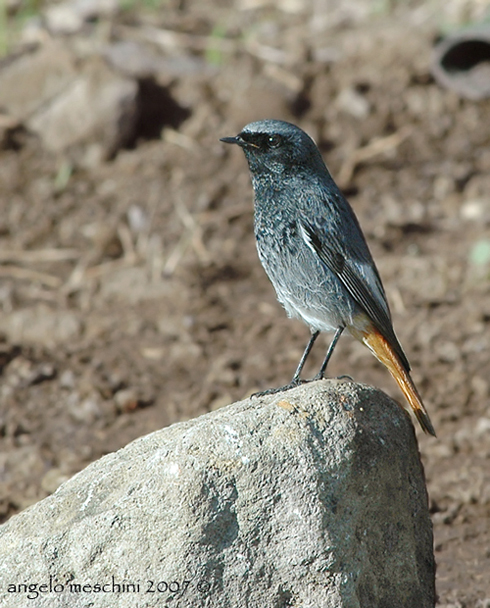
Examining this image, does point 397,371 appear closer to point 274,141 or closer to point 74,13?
point 274,141

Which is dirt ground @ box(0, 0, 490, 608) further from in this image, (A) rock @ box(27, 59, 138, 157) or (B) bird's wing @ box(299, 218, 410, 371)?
(B) bird's wing @ box(299, 218, 410, 371)

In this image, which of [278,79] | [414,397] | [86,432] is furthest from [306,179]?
[278,79]

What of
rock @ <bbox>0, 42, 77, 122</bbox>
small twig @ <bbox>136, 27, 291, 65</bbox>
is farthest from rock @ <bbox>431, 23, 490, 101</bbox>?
rock @ <bbox>0, 42, 77, 122</bbox>

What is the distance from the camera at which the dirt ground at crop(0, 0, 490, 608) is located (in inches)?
238

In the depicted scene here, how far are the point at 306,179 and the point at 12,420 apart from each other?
2838 mm

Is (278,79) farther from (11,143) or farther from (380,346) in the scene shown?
(380,346)

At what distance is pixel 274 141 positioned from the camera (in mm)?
4711

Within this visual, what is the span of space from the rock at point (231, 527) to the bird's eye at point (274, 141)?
1655mm

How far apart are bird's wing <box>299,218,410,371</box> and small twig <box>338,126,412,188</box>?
419 centimetres

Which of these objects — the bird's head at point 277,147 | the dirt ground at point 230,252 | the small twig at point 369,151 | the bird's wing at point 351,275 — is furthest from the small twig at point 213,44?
the bird's wing at point 351,275

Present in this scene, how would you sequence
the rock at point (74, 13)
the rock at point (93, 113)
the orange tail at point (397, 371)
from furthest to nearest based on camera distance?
the rock at point (74, 13) < the rock at point (93, 113) < the orange tail at point (397, 371)

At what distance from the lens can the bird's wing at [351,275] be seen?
4.57m

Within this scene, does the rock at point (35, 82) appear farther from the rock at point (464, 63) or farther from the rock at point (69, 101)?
the rock at point (464, 63)

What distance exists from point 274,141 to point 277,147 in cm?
4
